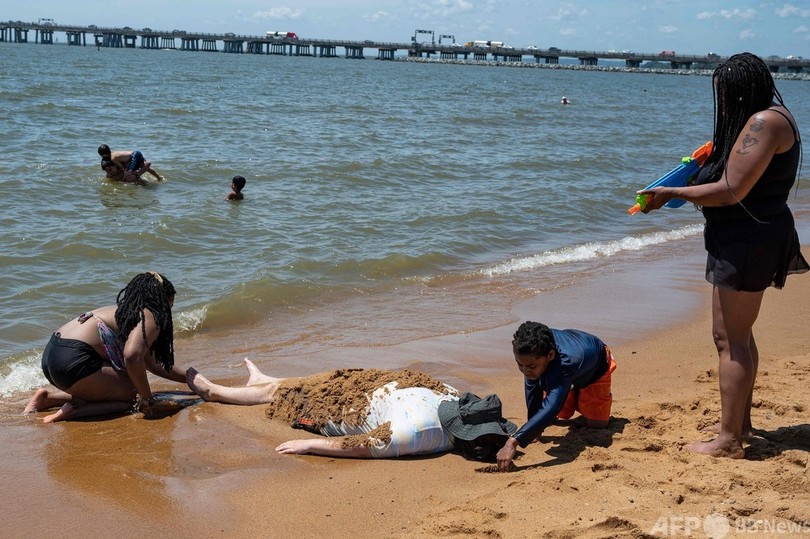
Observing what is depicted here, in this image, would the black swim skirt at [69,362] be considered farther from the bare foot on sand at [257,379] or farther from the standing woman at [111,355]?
the bare foot on sand at [257,379]

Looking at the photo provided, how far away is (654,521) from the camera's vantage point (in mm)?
3342

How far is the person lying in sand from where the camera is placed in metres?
4.41

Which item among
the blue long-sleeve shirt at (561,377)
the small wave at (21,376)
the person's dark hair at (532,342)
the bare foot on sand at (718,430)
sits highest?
the person's dark hair at (532,342)

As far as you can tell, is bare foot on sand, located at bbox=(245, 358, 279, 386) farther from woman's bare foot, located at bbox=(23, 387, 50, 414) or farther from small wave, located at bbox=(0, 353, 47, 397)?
small wave, located at bbox=(0, 353, 47, 397)

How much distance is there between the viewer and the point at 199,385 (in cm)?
538

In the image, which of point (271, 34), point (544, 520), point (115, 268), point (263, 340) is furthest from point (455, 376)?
point (271, 34)

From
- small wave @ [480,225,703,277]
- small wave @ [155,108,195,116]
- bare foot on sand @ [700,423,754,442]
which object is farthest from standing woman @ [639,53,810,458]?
small wave @ [155,108,195,116]

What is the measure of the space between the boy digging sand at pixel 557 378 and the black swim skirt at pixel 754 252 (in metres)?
0.88

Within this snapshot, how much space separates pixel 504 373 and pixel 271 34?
141 m

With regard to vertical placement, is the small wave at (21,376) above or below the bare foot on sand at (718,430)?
below

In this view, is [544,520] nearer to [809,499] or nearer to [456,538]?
[456,538]

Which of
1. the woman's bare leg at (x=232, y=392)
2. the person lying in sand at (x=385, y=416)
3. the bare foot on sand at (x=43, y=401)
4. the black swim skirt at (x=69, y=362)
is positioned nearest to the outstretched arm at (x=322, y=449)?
the person lying in sand at (x=385, y=416)

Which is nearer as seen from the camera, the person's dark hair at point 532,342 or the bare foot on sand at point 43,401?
the person's dark hair at point 532,342

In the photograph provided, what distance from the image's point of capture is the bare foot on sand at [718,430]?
13.7 ft
